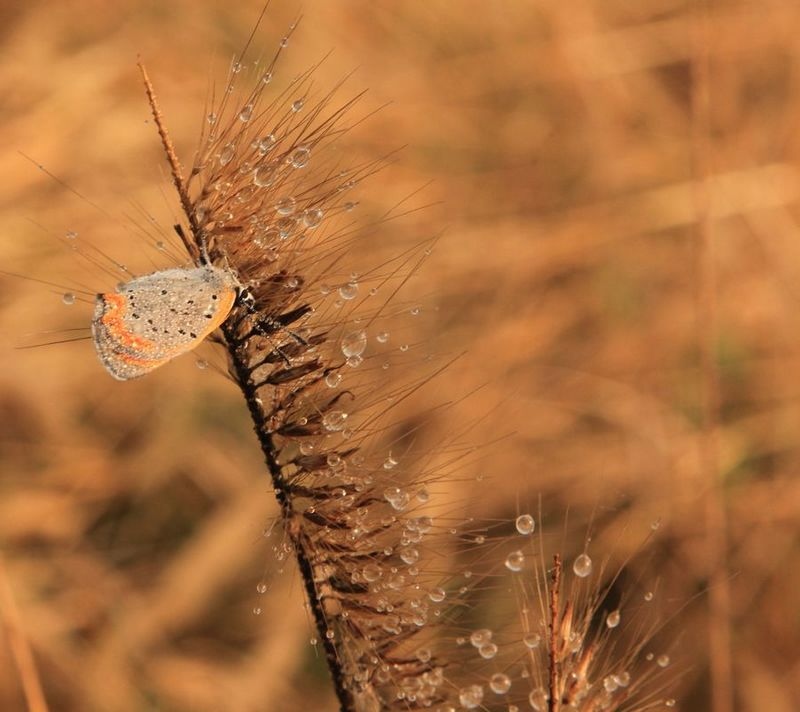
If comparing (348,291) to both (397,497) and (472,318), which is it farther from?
(472,318)

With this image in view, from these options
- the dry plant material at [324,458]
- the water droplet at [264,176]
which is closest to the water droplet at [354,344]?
the dry plant material at [324,458]

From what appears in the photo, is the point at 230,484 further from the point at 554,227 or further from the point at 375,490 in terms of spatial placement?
the point at 375,490

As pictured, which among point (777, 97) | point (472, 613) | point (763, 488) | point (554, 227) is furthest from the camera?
point (777, 97)

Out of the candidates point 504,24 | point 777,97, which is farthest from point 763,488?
point 504,24

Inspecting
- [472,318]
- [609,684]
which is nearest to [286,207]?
[609,684]

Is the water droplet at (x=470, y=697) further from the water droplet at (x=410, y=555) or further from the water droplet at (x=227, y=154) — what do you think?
the water droplet at (x=227, y=154)

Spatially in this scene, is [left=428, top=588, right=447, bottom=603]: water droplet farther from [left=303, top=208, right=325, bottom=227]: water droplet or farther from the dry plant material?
[left=303, top=208, right=325, bottom=227]: water droplet
